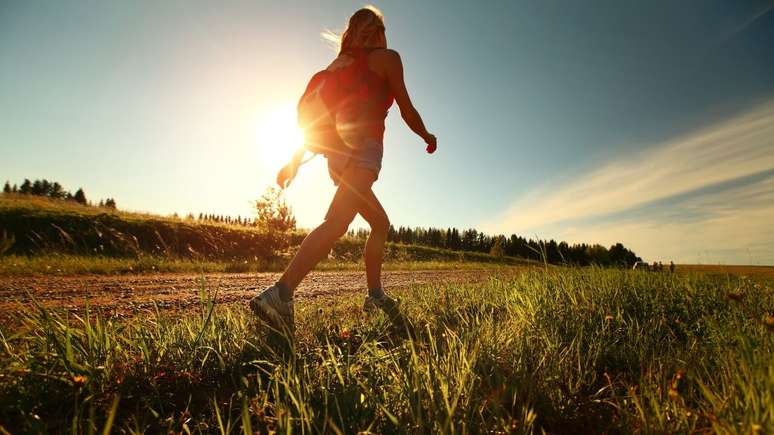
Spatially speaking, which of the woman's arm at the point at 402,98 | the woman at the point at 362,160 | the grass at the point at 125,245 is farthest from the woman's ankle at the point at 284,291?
the grass at the point at 125,245

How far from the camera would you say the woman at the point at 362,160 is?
2711 mm

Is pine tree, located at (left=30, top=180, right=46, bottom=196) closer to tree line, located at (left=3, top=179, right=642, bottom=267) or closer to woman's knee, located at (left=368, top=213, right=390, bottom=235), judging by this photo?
tree line, located at (left=3, top=179, right=642, bottom=267)

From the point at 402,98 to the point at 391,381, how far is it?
2.26 meters

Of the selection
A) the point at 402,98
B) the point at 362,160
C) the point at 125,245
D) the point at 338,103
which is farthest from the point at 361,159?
the point at 125,245

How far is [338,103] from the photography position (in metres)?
2.98

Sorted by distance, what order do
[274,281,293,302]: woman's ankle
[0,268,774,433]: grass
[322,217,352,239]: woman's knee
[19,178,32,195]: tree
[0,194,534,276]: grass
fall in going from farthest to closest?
[19,178,32,195]: tree, [0,194,534,276]: grass, [322,217,352,239]: woman's knee, [274,281,293,302]: woman's ankle, [0,268,774,433]: grass

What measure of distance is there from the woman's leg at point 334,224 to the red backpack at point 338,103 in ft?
0.81

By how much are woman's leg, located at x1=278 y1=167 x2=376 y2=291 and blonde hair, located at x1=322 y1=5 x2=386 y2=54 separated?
112cm

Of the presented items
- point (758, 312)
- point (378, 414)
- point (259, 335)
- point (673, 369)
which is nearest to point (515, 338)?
point (673, 369)

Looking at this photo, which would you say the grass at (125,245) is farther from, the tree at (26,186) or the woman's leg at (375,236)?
the tree at (26,186)

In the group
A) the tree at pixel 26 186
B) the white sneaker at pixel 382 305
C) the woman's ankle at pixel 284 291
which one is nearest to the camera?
the woman's ankle at pixel 284 291

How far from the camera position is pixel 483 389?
60.7 inches

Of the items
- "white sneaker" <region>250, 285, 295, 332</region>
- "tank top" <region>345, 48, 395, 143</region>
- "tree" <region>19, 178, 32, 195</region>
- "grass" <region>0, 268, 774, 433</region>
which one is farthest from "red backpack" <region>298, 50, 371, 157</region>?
"tree" <region>19, 178, 32, 195</region>

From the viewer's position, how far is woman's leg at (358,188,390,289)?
330cm
